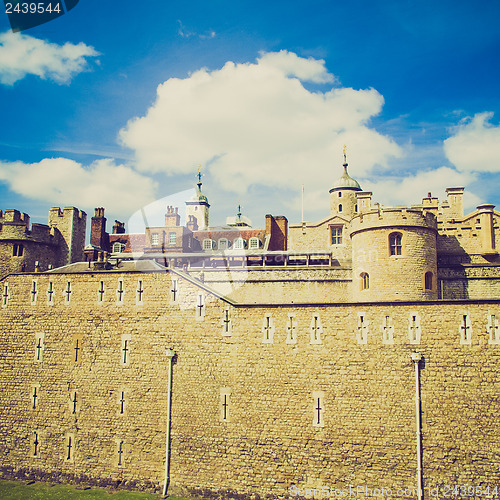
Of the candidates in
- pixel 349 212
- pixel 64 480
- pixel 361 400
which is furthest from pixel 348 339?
pixel 349 212

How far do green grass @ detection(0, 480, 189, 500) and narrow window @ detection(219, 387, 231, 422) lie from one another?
14.4 ft

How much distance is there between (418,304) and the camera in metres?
20.3

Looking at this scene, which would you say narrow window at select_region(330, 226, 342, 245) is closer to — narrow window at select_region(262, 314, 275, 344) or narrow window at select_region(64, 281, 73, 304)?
narrow window at select_region(262, 314, 275, 344)

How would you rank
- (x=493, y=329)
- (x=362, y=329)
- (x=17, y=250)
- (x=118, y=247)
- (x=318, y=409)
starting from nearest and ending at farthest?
(x=493, y=329) < (x=318, y=409) < (x=362, y=329) < (x=17, y=250) < (x=118, y=247)

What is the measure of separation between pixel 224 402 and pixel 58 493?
944 centimetres

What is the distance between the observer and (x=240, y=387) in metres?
21.6

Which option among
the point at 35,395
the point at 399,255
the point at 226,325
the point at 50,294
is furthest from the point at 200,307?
the point at 399,255

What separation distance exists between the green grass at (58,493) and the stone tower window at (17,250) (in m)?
18.0

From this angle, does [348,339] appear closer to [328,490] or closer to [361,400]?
[361,400]

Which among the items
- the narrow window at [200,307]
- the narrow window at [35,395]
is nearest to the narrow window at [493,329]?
the narrow window at [200,307]

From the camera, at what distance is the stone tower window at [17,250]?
3567 centimetres

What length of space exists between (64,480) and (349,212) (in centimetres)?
3177

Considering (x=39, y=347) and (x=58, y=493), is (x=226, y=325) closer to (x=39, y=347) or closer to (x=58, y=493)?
(x=39, y=347)

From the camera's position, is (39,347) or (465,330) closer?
(465,330)
